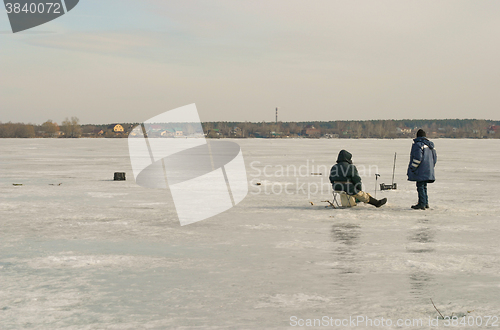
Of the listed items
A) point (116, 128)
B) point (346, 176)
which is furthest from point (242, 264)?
point (116, 128)

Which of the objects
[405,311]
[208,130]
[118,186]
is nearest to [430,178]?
[405,311]

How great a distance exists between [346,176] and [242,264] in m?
5.47

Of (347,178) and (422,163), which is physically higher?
(422,163)

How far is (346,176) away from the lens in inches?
456

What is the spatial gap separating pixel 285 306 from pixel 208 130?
18985 centimetres

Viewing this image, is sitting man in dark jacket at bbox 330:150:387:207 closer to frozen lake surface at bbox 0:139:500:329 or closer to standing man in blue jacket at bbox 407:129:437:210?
frozen lake surface at bbox 0:139:500:329

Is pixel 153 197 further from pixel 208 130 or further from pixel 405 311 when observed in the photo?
pixel 208 130

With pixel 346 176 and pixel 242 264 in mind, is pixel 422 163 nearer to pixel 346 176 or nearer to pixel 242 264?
pixel 346 176

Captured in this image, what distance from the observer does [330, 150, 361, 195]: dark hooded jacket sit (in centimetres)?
1156

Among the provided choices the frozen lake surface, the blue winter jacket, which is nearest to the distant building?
the frozen lake surface

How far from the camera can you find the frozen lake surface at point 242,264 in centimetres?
489

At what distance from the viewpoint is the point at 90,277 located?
6.14 metres

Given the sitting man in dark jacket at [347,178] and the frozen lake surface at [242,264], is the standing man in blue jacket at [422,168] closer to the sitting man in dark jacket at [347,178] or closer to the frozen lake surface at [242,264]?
the frozen lake surface at [242,264]

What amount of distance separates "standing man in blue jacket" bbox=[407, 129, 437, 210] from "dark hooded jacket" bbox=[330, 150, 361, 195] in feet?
4.31
